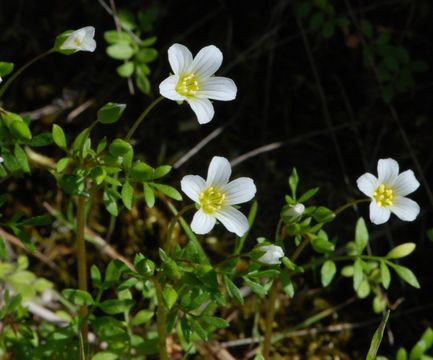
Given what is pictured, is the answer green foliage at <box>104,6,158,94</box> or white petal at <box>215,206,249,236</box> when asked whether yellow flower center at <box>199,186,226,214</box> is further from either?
green foliage at <box>104,6,158,94</box>

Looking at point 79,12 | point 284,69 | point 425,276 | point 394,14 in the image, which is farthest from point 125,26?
point 425,276

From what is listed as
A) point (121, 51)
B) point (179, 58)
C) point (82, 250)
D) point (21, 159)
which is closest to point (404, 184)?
point (179, 58)

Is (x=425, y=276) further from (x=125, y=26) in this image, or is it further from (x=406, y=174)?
(x=125, y=26)

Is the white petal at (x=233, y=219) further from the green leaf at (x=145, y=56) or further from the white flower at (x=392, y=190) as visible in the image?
the green leaf at (x=145, y=56)

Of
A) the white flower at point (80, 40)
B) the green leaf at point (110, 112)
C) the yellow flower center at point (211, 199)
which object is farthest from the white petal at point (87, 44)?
the yellow flower center at point (211, 199)

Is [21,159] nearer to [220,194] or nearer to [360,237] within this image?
[220,194]
